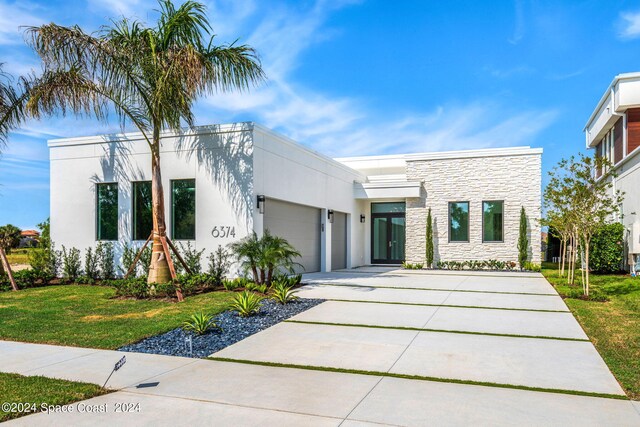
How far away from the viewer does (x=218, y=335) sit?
729cm

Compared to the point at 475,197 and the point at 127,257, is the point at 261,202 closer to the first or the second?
the point at 127,257

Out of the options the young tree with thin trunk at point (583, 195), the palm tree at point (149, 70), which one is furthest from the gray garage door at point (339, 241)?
the young tree with thin trunk at point (583, 195)

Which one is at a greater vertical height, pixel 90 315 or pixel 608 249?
pixel 608 249

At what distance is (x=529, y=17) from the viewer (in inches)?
519

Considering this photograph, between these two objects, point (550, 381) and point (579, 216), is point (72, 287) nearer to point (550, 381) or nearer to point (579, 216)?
point (550, 381)

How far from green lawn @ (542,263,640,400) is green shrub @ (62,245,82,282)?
1311 centimetres

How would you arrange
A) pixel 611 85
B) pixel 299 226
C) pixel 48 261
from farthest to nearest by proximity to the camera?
pixel 611 85
pixel 299 226
pixel 48 261

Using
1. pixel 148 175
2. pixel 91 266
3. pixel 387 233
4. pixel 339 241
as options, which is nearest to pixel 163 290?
pixel 148 175

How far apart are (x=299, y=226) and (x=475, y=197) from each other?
8.60 meters

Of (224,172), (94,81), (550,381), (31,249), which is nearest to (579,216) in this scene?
(550,381)

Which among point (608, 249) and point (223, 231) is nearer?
point (223, 231)

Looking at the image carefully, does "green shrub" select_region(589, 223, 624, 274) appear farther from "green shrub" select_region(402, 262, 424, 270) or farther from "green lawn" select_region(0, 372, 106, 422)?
"green lawn" select_region(0, 372, 106, 422)

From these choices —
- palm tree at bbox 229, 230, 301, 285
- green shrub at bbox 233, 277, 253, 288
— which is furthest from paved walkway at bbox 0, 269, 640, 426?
green shrub at bbox 233, 277, 253, 288

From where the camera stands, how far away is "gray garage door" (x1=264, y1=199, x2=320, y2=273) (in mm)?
14141
